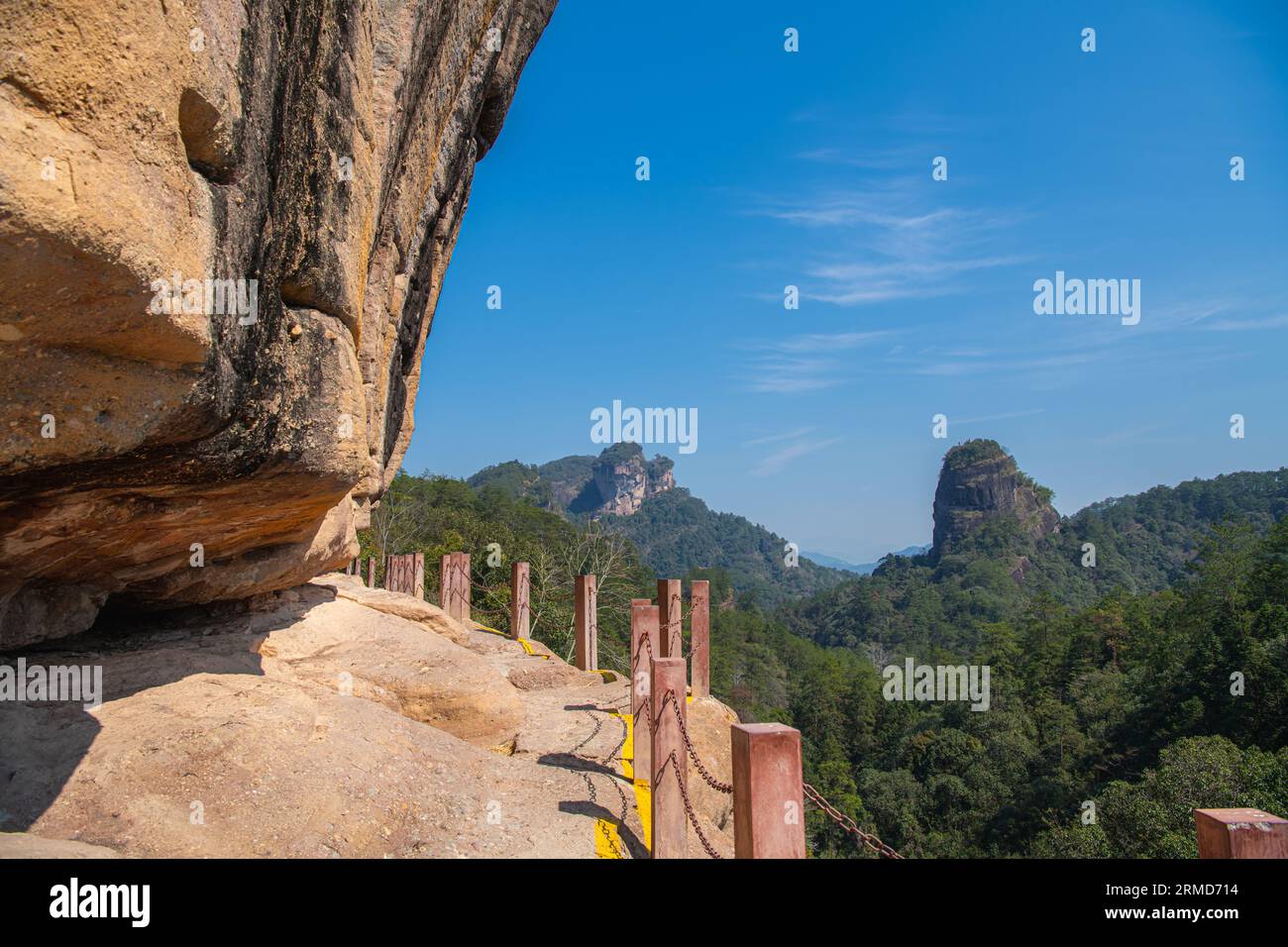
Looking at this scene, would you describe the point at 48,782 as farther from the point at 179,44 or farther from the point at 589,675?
the point at 589,675

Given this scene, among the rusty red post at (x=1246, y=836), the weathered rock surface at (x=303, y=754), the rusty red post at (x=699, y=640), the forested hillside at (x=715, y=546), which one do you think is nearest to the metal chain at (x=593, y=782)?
the weathered rock surface at (x=303, y=754)

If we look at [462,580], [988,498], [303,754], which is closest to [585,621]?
[462,580]

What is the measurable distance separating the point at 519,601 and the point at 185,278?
37.9ft

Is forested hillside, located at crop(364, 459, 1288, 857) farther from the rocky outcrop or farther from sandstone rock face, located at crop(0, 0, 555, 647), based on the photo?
the rocky outcrop

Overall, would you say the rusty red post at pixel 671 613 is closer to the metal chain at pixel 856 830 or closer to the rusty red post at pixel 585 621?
the rusty red post at pixel 585 621

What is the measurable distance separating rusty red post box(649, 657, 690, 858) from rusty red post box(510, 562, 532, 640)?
9162 millimetres

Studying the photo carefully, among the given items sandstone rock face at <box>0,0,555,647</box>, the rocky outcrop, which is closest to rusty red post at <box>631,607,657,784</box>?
sandstone rock face at <box>0,0,555,647</box>

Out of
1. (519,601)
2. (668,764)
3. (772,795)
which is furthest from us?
(519,601)

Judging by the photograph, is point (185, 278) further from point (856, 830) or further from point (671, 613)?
point (671, 613)

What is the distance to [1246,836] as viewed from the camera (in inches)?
108

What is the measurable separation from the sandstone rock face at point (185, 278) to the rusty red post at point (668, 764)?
2.41 meters

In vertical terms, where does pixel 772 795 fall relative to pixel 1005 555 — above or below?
above
